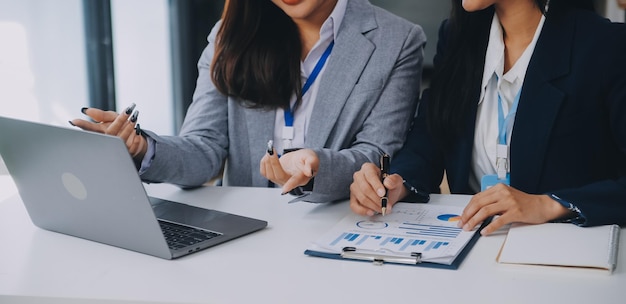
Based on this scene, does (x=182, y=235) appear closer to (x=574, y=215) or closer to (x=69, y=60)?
(x=574, y=215)

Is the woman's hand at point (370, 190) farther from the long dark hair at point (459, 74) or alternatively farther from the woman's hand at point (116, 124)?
the woman's hand at point (116, 124)

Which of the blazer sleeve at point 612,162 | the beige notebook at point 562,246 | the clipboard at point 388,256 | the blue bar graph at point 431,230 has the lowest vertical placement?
the blue bar graph at point 431,230

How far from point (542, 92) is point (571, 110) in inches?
3.0

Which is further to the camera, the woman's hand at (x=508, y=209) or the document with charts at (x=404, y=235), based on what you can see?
the woman's hand at (x=508, y=209)

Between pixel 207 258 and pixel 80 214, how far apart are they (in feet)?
0.85

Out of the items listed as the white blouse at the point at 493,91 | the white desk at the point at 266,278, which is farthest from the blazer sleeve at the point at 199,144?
the white blouse at the point at 493,91

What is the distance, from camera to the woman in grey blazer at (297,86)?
1.94 metres

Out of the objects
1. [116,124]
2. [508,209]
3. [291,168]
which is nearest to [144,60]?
[116,124]

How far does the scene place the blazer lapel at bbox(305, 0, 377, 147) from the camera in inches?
76.7

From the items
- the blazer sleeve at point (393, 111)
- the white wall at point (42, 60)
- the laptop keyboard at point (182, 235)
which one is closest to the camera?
the laptop keyboard at point (182, 235)

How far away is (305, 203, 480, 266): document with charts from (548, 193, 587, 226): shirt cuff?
17cm

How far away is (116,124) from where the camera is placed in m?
1.64

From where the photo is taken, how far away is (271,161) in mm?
1552

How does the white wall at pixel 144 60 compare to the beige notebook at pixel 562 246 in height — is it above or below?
below
